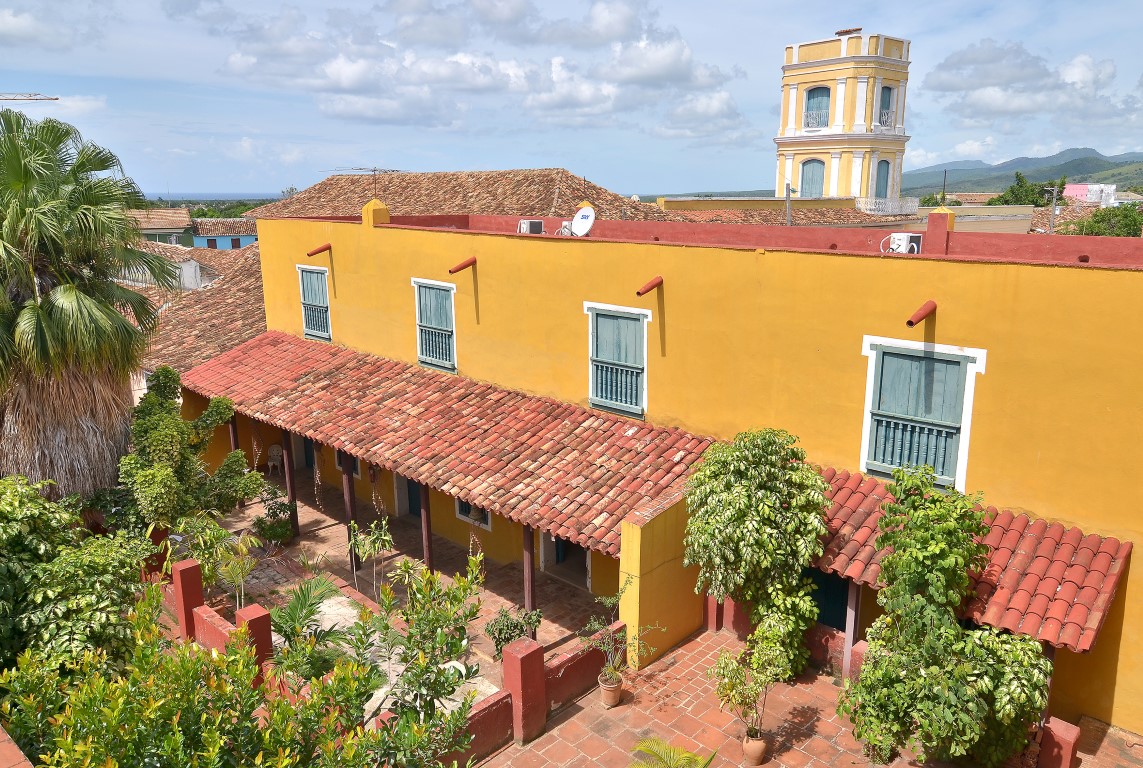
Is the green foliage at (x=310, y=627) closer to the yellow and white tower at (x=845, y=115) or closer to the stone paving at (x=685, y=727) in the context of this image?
the stone paving at (x=685, y=727)

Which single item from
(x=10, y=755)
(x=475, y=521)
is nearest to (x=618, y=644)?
(x=475, y=521)

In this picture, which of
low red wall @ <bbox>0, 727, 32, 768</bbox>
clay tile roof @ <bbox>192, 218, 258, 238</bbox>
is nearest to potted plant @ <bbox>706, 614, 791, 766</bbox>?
low red wall @ <bbox>0, 727, 32, 768</bbox>

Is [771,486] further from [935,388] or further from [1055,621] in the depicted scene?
[1055,621]

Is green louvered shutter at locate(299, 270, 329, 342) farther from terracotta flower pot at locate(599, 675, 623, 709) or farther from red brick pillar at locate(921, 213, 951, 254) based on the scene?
red brick pillar at locate(921, 213, 951, 254)

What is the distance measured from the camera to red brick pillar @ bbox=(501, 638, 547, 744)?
943 centimetres

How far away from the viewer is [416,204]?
32188mm

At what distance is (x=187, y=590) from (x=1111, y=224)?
37421mm

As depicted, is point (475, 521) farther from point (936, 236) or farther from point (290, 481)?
point (936, 236)

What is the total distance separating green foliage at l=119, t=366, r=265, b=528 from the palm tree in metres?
0.61

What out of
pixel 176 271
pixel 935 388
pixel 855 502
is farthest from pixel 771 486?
pixel 176 271

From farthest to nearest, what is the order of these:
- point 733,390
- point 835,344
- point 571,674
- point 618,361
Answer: point 618,361 < point 733,390 < point 835,344 < point 571,674

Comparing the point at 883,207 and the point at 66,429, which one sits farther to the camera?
the point at 883,207

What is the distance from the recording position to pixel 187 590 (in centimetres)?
1219

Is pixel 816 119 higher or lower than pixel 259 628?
higher
